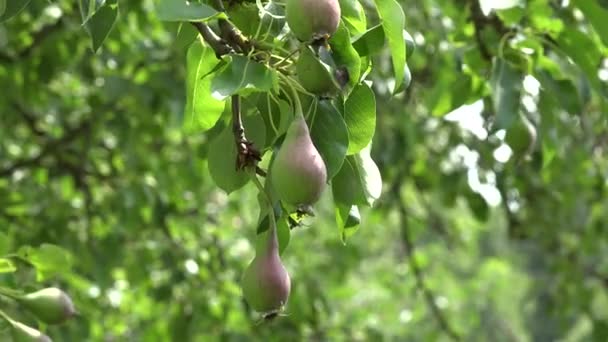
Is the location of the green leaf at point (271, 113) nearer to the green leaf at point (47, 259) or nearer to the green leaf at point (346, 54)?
the green leaf at point (346, 54)

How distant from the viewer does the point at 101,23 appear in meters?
1.24

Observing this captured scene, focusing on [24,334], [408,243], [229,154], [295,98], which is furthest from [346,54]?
[408,243]

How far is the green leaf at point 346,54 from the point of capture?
1091 millimetres

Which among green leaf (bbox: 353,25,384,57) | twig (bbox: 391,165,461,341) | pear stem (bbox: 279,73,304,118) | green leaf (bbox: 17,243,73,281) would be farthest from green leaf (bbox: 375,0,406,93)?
twig (bbox: 391,165,461,341)

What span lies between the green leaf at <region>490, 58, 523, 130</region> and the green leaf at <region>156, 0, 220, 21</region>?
62 centimetres

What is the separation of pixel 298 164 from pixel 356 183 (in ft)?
0.53

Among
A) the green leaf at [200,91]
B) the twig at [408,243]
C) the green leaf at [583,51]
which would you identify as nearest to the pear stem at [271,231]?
the green leaf at [200,91]

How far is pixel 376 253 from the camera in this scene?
5.78 meters

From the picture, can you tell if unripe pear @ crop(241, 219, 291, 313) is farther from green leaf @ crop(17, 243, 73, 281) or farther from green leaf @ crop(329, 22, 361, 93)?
green leaf @ crop(17, 243, 73, 281)

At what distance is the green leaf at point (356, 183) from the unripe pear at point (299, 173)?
0.12m

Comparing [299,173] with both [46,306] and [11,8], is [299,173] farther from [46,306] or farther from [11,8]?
[46,306]

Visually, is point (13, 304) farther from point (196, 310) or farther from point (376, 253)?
point (376, 253)

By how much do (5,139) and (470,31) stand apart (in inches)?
63.6

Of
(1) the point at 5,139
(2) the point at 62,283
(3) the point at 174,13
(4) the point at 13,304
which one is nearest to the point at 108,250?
(2) the point at 62,283
